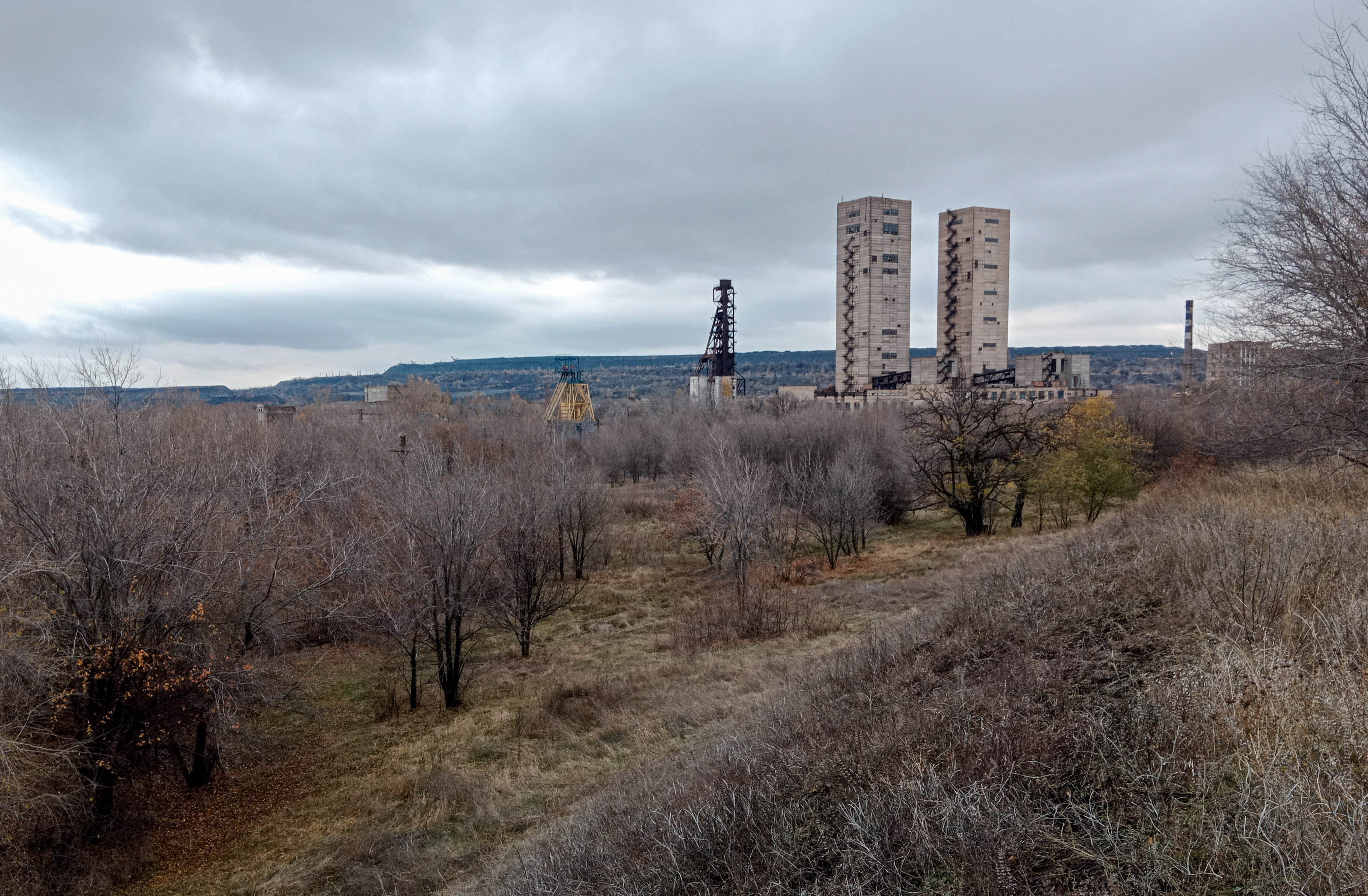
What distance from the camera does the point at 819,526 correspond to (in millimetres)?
25938

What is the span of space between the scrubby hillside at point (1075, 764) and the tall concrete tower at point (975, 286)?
2228 inches

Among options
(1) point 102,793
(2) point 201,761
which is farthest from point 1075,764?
(2) point 201,761

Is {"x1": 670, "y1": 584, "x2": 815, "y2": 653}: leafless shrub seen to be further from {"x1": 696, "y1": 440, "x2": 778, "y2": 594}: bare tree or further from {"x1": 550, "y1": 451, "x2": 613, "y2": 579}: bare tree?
{"x1": 550, "y1": 451, "x2": 613, "y2": 579}: bare tree

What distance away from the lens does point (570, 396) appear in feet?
201

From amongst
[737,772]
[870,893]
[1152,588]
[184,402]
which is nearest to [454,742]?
[737,772]

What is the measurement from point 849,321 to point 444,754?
191ft

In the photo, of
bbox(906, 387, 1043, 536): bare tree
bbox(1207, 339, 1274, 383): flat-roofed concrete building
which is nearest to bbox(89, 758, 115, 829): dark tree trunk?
bbox(1207, 339, 1274, 383): flat-roofed concrete building

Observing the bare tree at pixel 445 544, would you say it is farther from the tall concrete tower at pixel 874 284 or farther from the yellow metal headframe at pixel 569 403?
the tall concrete tower at pixel 874 284

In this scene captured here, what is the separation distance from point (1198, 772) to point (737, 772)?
344cm

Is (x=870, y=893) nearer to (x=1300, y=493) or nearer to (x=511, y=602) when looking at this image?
(x=1300, y=493)

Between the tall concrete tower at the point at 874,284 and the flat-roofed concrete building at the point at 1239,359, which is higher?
the tall concrete tower at the point at 874,284

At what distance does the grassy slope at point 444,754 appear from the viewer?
8703 millimetres

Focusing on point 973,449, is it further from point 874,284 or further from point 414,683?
point 874,284

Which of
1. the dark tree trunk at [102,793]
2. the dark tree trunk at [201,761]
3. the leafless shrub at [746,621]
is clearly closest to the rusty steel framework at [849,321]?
the leafless shrub at [746,621]
